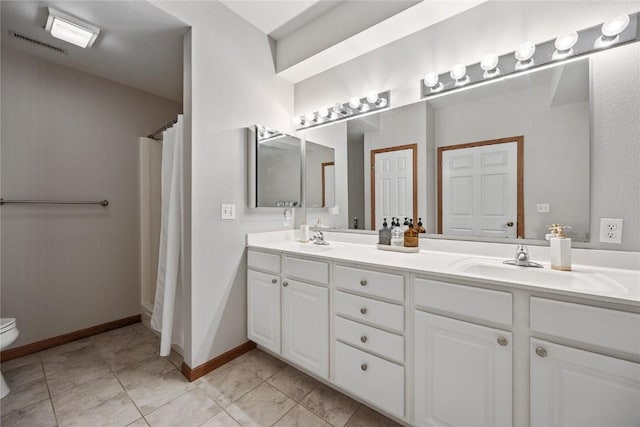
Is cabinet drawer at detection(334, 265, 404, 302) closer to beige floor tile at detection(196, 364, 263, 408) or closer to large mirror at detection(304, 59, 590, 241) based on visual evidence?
large mirror at detection(304, 59, 590, 241)

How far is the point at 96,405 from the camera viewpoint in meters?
1.48

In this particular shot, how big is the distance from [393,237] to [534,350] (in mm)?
948

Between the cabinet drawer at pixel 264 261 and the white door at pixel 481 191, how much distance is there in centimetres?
113

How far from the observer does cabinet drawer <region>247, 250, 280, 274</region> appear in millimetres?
1812

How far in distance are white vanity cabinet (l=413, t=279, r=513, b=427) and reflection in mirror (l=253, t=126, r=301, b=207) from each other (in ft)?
4.58

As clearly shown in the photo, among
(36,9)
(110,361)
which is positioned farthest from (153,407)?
(36,9)

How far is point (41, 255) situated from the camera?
6.86ft

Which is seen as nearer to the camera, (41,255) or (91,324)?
(41,255)

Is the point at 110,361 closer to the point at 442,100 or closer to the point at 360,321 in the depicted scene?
the point at 360,321

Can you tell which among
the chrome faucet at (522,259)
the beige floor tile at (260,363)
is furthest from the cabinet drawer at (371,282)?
the beige floor tile at (260,363)

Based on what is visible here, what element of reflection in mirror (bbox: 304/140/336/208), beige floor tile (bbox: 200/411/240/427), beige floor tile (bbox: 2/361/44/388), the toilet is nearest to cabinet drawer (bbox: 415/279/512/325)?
beige floor tile (bbox: 200/411/240/427)

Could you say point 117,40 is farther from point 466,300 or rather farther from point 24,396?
point 466,300

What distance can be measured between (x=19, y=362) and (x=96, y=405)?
0.98 metres

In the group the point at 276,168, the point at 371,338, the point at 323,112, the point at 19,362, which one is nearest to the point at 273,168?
the point at 276,168
